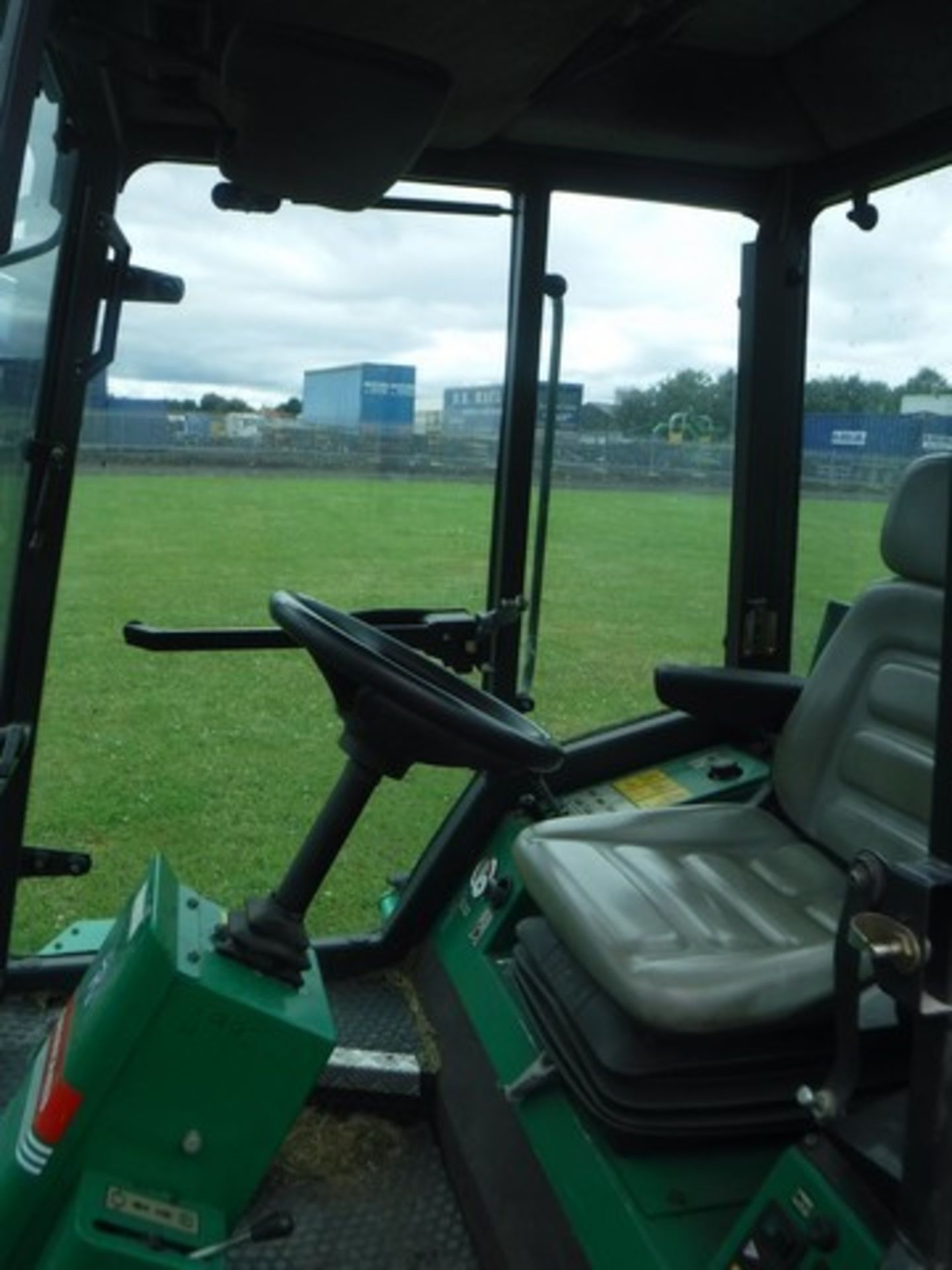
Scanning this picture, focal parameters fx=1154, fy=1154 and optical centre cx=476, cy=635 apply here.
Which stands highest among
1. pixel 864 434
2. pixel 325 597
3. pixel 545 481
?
pixel 864 434

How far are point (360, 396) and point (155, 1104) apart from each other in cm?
134

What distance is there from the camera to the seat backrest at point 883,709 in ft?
6.07

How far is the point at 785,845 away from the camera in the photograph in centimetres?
199

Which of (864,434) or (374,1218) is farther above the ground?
(864,434)

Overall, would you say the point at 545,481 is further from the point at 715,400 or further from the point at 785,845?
the point at 785,845

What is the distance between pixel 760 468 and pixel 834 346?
0.95ft

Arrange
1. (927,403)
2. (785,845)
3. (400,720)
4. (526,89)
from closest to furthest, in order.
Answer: (400,720), (526,89), (785,845), (927,403)

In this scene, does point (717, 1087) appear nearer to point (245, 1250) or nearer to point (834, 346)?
point (245, 1250)

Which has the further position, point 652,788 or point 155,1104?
point 652,788

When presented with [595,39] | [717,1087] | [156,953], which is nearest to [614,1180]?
[717,1087]

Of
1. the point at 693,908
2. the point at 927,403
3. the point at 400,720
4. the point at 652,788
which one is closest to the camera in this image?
the point at 400,720

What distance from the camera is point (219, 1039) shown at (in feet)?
4.65

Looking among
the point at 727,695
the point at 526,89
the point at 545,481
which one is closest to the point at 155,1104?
the point at 727,695

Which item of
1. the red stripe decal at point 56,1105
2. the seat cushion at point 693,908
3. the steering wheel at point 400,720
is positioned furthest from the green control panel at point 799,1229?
the red stripe decal at point 56,1105
